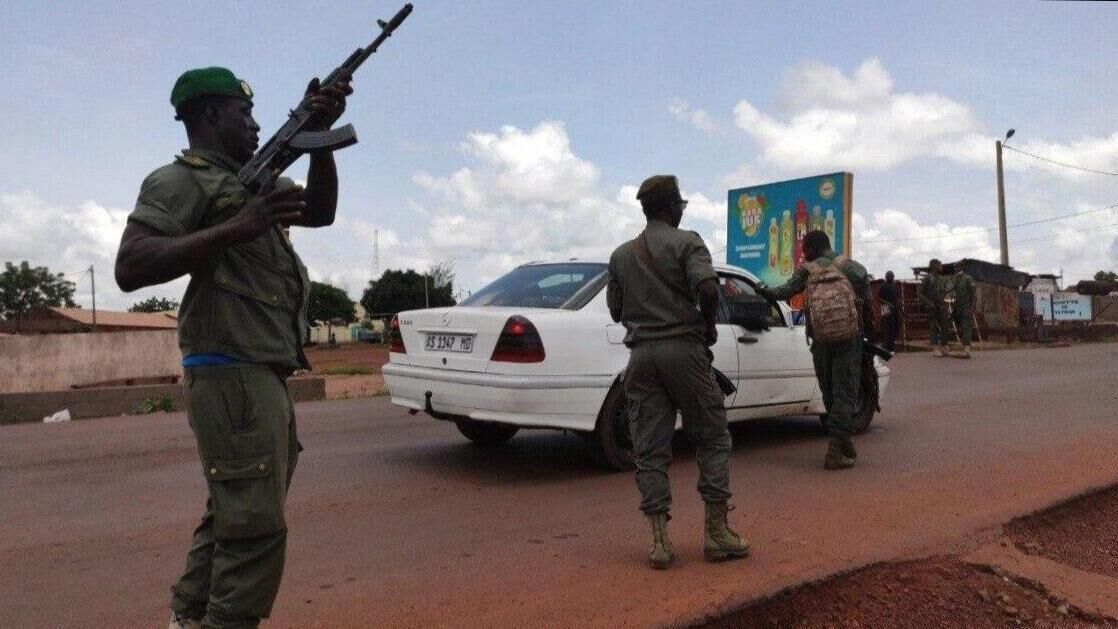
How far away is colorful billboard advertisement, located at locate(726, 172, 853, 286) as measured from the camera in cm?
1620

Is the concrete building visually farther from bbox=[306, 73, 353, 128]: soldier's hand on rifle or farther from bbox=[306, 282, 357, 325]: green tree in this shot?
bbox=[306, 73, 353, 128]: soldier's hand on rifle

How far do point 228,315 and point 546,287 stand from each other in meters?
4.05

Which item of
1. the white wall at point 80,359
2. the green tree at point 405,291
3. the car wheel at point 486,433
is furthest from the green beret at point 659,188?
the green tree at point 405,291

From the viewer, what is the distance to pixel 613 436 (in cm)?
580

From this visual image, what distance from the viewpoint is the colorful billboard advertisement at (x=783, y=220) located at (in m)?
16.2


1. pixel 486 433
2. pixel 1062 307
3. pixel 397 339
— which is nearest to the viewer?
pixel 397 339

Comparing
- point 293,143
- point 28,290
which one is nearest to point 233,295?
point 293,143

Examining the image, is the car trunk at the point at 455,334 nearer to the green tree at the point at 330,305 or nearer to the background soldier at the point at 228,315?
the background soldier at the point at 228,315

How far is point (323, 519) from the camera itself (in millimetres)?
4730

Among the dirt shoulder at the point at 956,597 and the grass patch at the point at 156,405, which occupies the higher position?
the grass patch at the point at 156,405

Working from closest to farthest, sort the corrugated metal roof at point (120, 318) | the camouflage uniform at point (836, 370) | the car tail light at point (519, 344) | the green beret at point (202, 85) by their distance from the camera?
the green beret at point (202, 85)
the car tail light at point (519, 344)
the camouflage uniform at point (836, 370)
the corrugated metal roof at point (120, 318)

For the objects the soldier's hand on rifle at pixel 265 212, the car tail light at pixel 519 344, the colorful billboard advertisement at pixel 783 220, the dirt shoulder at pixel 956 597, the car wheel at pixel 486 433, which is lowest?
the dirt shoulder at pixel 956 597

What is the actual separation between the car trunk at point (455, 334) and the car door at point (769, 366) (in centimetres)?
171

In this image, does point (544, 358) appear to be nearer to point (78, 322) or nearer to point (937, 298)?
point (937, 298)
